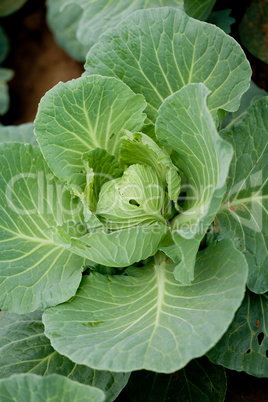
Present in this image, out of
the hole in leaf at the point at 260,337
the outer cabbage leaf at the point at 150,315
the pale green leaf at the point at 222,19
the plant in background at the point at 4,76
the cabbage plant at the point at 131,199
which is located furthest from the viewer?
the plant in background at the point at 4,76

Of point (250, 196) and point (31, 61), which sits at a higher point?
point (250, 196)

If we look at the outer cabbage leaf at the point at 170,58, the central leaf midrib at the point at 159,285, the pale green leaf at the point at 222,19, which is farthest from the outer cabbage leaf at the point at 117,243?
the pale green leaf at the point at 222,19

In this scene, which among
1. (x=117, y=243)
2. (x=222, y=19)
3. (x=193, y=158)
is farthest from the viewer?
(x=222, y=19)

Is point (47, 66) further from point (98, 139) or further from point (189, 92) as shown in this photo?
point (189, 92)

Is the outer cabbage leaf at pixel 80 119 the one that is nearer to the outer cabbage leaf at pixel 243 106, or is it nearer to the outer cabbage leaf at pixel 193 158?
the outer cabbage leaf at pixel 193 158

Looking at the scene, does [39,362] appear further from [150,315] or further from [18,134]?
[18,134]

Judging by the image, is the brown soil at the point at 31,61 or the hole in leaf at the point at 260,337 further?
the brown soil at the point at 31,61

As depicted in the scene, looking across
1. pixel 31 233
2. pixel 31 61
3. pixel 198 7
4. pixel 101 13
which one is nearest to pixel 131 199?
pixel 31 233
